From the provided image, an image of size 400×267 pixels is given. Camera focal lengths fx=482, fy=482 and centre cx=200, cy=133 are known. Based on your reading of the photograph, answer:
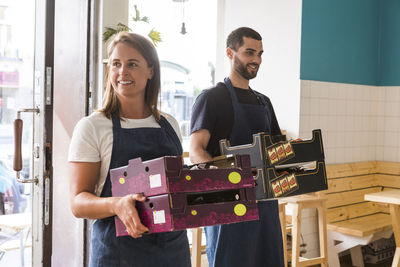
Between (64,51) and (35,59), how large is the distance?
195 millimetres

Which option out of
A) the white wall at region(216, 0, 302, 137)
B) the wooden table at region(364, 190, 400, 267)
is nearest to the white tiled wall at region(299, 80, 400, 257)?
the white wall at region(216, 0, 302, 137)

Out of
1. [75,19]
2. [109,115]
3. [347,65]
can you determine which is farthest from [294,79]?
[109,115]

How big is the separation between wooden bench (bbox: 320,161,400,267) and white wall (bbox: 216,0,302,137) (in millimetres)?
722

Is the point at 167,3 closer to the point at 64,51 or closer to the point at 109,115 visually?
the point at 64,51

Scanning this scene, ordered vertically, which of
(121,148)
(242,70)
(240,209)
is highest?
→ (242,70)

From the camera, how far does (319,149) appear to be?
209 centimetres

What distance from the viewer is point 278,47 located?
439 cm

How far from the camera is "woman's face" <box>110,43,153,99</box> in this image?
1.56m

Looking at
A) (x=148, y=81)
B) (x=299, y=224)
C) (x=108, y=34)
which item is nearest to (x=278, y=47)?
(x=299, y=224)

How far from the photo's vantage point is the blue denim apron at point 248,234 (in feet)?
7.44

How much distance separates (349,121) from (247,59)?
8.57ft

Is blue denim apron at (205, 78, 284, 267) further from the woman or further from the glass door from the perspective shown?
the glass door

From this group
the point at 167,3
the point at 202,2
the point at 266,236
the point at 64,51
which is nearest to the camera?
the point at 266,236

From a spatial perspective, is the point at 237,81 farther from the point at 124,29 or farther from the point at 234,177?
the point at 234,177
